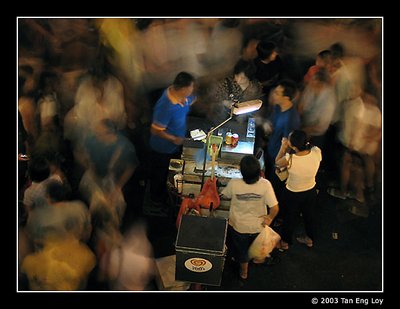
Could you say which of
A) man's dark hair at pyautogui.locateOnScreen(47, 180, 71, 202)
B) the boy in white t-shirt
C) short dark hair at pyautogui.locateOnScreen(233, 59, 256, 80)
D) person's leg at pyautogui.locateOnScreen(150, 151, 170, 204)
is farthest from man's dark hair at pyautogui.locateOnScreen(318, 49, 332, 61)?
man's dark hair at pyautogui.locateOnScreen(47, 180, 71, 202)

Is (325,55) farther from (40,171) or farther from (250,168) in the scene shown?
(40,171)

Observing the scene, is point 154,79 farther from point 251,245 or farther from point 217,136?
point 251,245

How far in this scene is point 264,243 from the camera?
5750 millimetres

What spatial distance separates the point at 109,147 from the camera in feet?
20.0

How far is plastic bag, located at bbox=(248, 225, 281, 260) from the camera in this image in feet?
18.7

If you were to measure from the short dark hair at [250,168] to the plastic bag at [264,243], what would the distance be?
51cm

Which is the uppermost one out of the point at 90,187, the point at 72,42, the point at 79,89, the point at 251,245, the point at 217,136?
the point at 72,42

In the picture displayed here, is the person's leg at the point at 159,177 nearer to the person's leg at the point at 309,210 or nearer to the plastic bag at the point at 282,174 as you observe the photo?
the plastic bag at the point at 282,174

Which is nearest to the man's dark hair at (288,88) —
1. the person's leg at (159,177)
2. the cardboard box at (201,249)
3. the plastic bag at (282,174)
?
the plastic bag at (282,174)

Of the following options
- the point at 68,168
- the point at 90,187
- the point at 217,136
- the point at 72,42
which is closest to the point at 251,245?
the point at 217,136

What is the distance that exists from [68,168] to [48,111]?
0.63 m

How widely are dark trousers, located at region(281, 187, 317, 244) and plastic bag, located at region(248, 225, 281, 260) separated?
1.01ft

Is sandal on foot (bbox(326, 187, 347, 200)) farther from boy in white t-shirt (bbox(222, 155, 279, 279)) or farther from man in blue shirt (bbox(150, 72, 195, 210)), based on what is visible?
man in blue shirt (bbox(150, 72, 195, 210))

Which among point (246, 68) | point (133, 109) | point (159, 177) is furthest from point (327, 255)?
point (133, 109)
